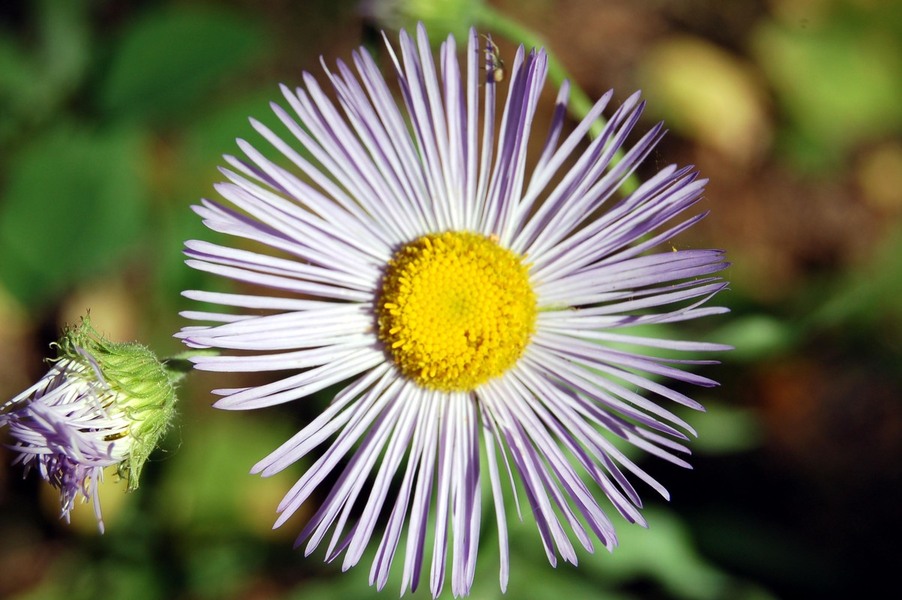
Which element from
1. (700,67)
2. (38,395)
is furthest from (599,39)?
(38,395)

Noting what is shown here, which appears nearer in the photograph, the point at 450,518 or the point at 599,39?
the point at 450,518

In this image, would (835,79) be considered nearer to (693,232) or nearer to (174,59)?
(693,232)

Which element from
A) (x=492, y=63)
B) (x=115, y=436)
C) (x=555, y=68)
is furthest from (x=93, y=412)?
(x=555, y=68)

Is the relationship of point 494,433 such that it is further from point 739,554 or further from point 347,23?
point 347,23

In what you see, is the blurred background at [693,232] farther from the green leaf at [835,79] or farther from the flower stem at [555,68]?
the flower stem at [555,68]

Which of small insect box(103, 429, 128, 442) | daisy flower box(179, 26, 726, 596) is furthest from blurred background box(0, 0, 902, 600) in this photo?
small insect box(103, 429, 128, 442)
